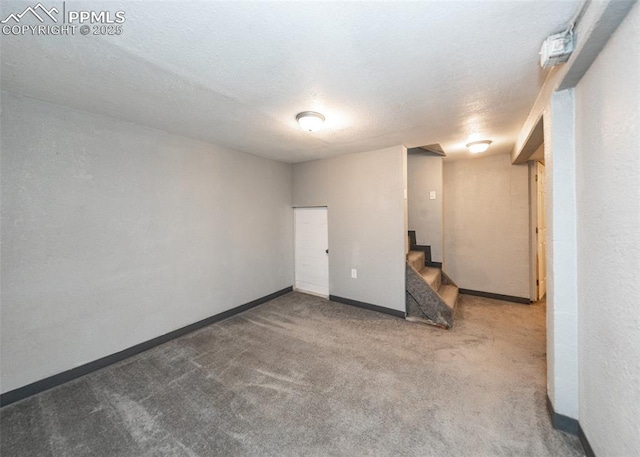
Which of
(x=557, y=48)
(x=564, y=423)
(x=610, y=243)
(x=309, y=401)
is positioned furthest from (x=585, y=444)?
(x=557, y=48)

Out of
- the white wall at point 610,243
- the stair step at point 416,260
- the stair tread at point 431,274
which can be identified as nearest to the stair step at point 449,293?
the stair tread at point 431,274

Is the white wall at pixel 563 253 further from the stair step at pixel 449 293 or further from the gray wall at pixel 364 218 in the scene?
the stair step at pixel 449 293

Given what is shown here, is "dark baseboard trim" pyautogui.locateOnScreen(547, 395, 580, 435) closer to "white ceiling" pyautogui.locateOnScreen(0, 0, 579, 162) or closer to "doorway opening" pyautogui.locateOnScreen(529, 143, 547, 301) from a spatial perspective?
"white ceiling" pyautogui.locateOnScreen(0, 0, 579, 162)

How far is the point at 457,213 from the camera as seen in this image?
4.35m

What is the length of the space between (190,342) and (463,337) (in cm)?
326

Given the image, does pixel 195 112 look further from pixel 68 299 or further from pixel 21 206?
pixel 68 299

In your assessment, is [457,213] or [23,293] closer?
[23,293]

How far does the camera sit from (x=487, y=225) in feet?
13.5

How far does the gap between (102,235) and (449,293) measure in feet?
15.2

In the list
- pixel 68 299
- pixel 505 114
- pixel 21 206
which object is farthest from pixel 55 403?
pixel 505 114

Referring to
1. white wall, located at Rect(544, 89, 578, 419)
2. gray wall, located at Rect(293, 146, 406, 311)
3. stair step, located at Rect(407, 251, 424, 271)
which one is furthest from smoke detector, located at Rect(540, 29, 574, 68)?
stair step, located at Rect(407, 251, 424, 271)

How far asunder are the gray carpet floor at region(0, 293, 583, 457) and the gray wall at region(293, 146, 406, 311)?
860 millimetres

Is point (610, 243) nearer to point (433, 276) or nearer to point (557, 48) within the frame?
point (557, 48)

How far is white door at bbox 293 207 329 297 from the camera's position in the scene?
4281mm
